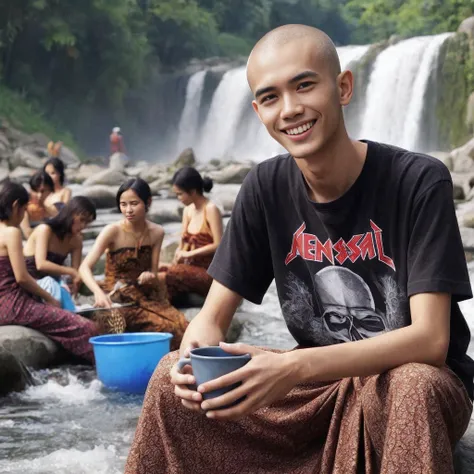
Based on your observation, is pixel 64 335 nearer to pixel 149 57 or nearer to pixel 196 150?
pixel 196 150

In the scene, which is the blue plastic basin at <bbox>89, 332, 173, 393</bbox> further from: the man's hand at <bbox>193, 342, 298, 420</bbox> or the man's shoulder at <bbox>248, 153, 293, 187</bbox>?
the man's hand at <bbox>193, 342, 298, 420</bbox>

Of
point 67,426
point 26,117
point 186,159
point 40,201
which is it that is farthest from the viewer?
point 26,117

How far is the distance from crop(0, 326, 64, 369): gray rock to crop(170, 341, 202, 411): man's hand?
313 cm

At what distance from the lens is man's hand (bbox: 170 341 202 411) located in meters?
1.97

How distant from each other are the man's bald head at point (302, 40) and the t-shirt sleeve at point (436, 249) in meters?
0.39

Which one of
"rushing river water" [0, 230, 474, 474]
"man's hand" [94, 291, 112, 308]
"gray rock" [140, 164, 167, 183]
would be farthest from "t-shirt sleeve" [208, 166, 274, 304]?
"gray rock" [140, 164, 167, 183]

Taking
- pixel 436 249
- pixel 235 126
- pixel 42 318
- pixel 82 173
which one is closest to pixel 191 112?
pixel 235 126

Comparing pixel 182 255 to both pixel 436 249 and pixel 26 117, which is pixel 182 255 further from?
pixel 26 117

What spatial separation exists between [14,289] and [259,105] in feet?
11.4

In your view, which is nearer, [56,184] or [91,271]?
[91,271]

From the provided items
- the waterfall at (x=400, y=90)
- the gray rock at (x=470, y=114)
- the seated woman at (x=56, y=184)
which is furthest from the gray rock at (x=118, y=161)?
the seated woman at (x=56, y=184)

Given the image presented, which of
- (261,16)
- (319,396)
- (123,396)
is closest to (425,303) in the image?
(319,396)

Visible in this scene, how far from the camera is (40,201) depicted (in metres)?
8.38

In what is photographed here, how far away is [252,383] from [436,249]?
1.70 feet
